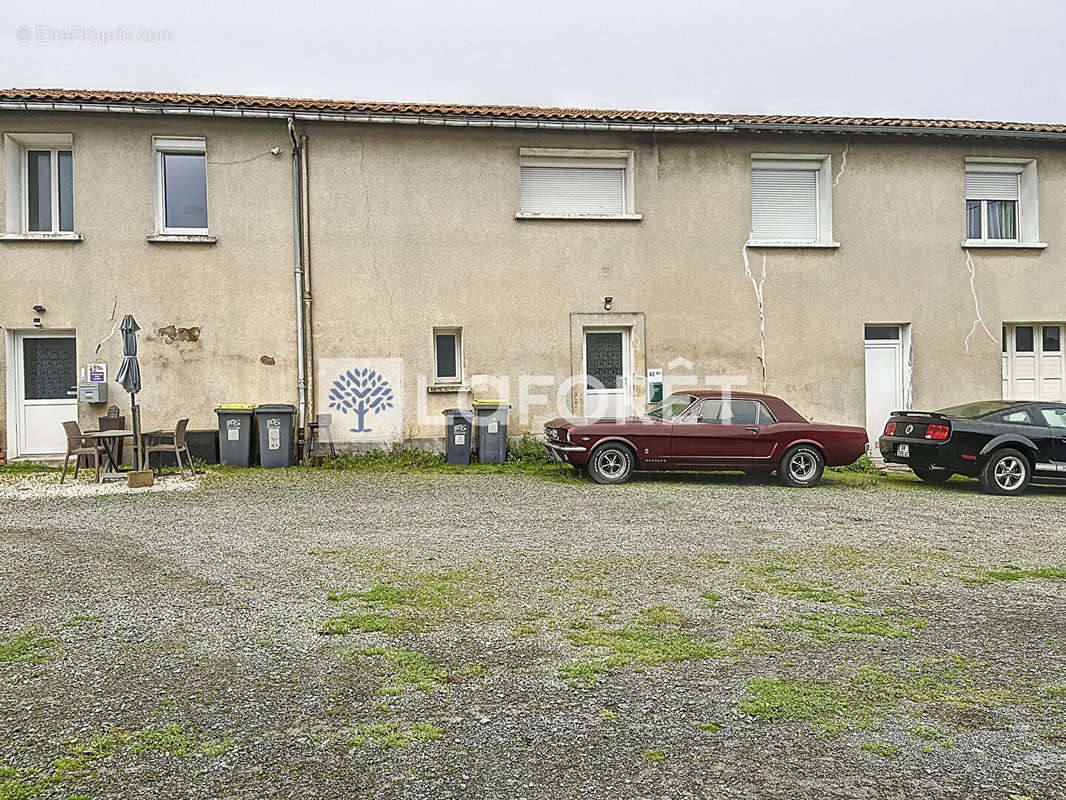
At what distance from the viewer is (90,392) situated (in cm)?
1339

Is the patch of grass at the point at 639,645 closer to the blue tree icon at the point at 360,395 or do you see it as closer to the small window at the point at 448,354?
the blue tree icon at the point at 360,395

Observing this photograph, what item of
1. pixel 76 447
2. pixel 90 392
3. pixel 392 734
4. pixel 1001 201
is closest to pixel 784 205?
pixel 1001 201

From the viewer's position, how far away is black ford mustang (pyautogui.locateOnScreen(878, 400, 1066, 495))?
11.8 meters

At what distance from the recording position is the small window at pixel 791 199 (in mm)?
15422

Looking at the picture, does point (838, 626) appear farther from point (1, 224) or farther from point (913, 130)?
point (1, 224)

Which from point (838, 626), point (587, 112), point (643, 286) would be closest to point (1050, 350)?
point (643, 286)

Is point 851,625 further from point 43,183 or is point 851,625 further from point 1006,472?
point 43,183

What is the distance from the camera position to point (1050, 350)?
52.7 ft

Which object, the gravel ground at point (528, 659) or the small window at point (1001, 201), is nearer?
the gravel ground at point (528, 659)

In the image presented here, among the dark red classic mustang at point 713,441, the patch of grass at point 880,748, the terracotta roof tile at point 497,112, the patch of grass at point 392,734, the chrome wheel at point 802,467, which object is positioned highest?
the terracotta roof tile at point 497,112

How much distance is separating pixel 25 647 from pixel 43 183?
1172 cm

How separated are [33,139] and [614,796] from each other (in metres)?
14.6

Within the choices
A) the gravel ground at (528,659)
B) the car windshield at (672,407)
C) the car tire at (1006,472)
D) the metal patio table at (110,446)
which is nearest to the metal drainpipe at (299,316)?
the metal patio table at (110,446)

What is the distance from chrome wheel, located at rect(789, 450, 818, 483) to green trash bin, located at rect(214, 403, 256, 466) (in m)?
8.08
